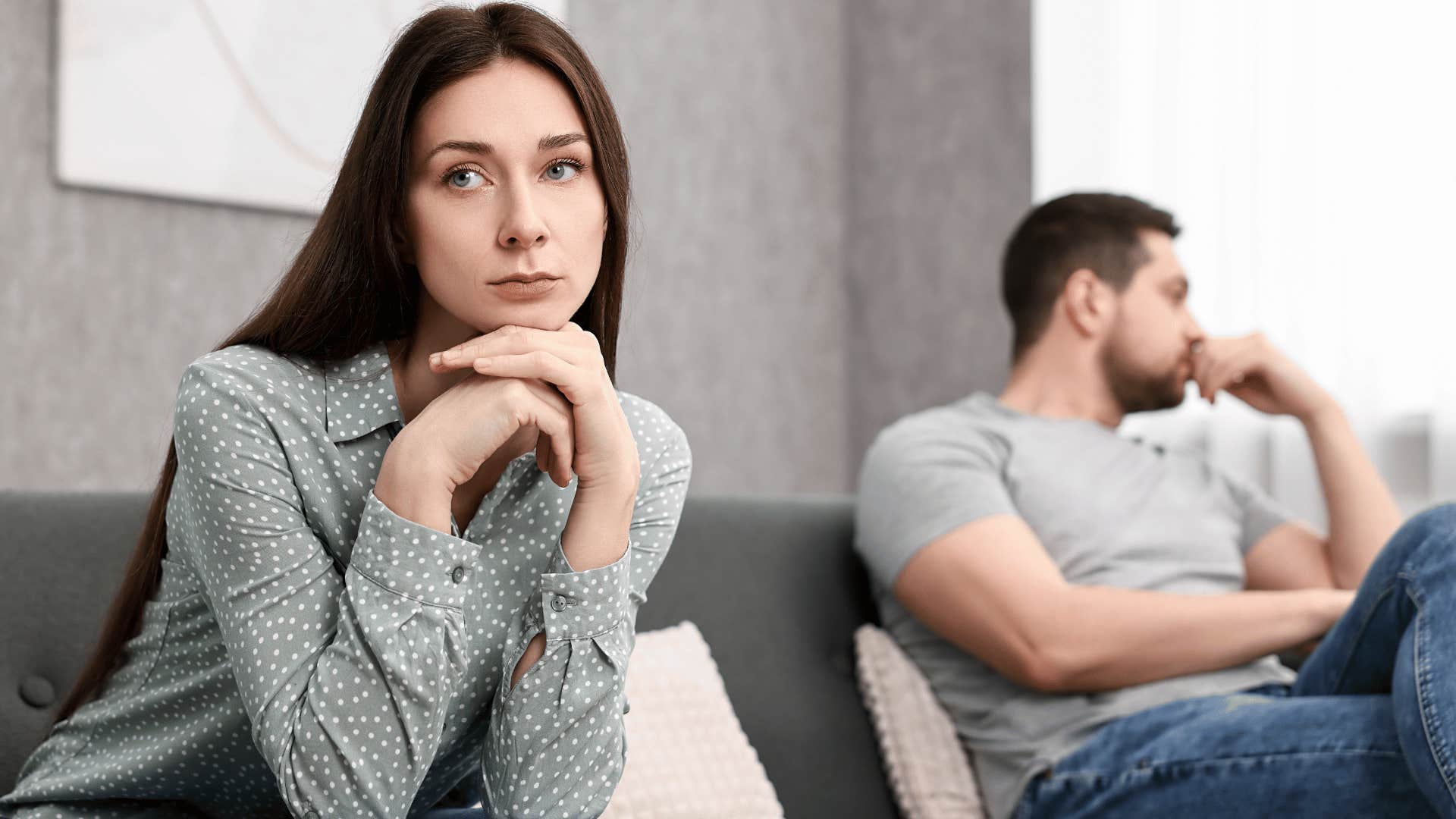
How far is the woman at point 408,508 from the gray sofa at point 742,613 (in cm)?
24

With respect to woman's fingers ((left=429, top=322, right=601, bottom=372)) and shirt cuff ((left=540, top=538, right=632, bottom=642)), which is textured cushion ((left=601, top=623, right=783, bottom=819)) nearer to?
shirt cuff ((left=540, top=538, right=632, bottom=642))

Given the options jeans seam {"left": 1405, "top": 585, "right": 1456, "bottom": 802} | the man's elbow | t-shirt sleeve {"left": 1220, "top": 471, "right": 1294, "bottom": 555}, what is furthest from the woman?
t-shirt sleeve {"left": 1220, "top": 471, "right": 1294, "bottom": 555}

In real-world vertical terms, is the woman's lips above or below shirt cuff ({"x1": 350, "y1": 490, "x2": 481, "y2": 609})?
above

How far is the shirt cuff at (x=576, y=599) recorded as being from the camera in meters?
0.95

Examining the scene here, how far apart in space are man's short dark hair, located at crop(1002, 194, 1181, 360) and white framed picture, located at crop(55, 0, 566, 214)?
3.55 ft

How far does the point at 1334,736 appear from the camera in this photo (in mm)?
1348

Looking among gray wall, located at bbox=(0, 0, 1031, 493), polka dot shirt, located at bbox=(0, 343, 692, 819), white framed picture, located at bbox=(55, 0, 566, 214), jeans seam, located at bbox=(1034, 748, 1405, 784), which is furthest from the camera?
gray wall, located at bbox=(0, 0, 1031, 493)

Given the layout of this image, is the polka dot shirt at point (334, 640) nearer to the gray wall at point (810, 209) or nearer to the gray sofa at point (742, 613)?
the gray sofa at point (742, 613)

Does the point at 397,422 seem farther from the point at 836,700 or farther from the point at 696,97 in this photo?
the point at 696,97

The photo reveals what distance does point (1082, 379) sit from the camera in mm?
1943

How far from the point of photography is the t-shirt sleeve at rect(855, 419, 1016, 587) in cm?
160

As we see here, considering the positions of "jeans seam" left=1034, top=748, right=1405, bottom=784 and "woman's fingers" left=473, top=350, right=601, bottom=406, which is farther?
"jeans seam" left=1034, top=748, right=1405, bottom=784

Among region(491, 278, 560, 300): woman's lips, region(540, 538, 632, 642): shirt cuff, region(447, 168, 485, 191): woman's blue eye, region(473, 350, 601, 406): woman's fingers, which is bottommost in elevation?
region(540, 538, 632, 642): shirt cuff

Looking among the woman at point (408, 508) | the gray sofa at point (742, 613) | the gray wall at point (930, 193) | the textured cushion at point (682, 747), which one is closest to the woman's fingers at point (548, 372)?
the woman at point (408, 508)
